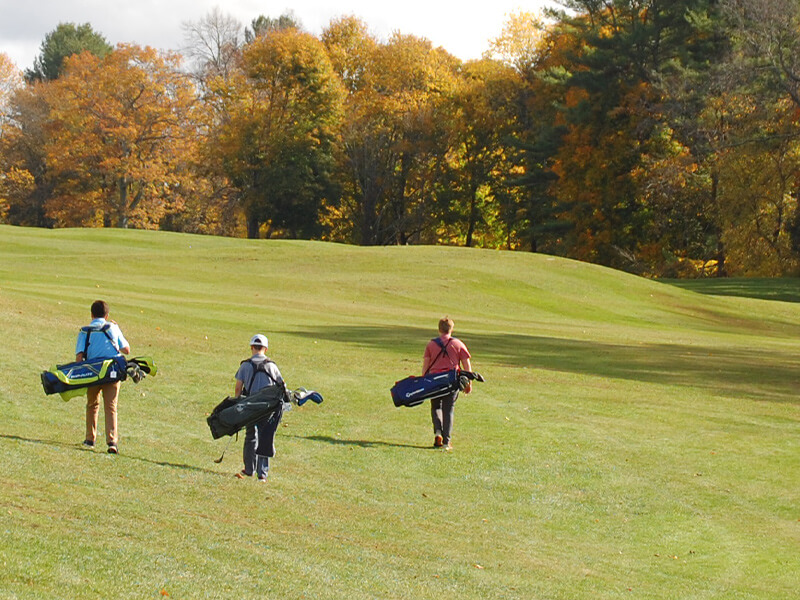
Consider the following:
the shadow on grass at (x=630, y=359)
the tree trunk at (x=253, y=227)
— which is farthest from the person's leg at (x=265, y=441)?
the tree trunk at (x=253, y=227)

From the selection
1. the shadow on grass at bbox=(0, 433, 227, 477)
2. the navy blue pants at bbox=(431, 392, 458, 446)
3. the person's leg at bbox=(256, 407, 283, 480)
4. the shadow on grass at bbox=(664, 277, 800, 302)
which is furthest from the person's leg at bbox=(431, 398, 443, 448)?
the shadow on grass at bbox=(664, 277, 800, 302)

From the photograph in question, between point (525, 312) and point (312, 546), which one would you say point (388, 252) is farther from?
point (312, 546)

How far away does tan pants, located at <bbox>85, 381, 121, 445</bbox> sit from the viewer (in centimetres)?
1381

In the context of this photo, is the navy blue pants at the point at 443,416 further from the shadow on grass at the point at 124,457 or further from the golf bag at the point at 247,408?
the shadow on grass at the point at 124,457

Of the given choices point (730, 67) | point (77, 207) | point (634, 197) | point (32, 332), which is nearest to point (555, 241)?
point (634, 197)

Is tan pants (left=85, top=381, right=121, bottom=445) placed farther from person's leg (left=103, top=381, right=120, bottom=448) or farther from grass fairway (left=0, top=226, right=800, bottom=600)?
grass fairway (left=0, top=226, right=800, bottom=600)

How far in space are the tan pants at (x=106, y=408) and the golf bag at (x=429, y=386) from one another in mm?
4361

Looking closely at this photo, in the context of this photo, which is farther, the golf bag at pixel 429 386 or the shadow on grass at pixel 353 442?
the shadow on grass at pixel 353 442

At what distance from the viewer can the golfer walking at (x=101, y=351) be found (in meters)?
13.7

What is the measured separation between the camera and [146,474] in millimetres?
12758

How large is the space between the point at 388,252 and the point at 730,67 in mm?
22250

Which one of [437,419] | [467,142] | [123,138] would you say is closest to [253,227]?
[123,138]

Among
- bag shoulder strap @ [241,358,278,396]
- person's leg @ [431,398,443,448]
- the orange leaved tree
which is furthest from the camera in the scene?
the orange leaved tree

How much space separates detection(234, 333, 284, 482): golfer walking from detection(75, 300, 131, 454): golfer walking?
1.66 m
